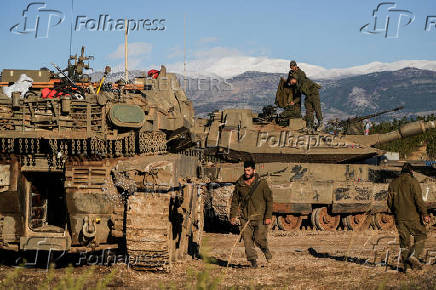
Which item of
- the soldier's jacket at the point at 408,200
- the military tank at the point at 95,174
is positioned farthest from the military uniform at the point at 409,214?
the military tank at the point at 95,174

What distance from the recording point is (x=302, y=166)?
18656mm

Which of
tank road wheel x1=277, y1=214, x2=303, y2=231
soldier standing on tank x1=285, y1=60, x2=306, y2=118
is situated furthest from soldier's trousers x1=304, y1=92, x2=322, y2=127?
tank road wheel x1=277, y1=214, x2=303, y2=231

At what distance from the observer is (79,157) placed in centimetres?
1089

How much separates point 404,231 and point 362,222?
29.8 ft

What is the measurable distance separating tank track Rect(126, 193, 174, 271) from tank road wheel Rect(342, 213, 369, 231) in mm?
10247

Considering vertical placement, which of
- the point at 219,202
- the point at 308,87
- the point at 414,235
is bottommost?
the point at 219,202

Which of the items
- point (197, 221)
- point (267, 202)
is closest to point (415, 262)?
point (267, 202)

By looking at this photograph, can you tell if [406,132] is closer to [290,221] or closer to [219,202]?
[290,221]

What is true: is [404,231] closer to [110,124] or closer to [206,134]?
[110,124]

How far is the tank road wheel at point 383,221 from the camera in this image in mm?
19859

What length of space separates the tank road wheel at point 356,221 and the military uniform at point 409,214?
8.71 metres

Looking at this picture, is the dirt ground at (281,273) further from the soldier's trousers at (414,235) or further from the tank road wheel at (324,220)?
the tank road wheel at (324,220)

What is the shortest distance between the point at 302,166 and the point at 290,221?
1.63 m

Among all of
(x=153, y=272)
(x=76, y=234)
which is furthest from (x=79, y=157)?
(x=153, y=272)
